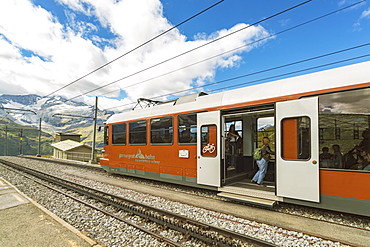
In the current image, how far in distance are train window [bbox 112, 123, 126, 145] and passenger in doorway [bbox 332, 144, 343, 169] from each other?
8.70 meters

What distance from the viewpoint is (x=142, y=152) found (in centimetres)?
947

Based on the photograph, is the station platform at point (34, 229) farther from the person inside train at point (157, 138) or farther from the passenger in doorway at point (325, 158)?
the passenger in doorway at point (325, 158)

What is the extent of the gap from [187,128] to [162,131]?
1.35 metres

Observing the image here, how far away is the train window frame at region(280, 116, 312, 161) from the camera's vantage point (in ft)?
16.7

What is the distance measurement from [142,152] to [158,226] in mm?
4977

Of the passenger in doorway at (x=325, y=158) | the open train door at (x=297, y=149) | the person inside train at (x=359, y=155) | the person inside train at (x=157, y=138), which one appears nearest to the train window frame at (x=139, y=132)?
the person inside train at (x=157, y=138)

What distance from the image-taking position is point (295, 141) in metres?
5.31

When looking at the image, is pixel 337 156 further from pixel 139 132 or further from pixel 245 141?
pixel 139 132

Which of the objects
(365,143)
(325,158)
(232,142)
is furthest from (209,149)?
(365,143)

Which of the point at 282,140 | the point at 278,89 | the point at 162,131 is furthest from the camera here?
the point at 162,131

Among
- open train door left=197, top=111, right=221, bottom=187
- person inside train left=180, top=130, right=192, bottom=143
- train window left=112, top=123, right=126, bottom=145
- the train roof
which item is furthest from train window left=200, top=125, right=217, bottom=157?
train window left=112, top=123, right=126, bottom=145

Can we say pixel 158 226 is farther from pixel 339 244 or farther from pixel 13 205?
pixel 13 205

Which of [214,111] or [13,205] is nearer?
[13,205]

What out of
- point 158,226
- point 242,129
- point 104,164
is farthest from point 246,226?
point 104,164
